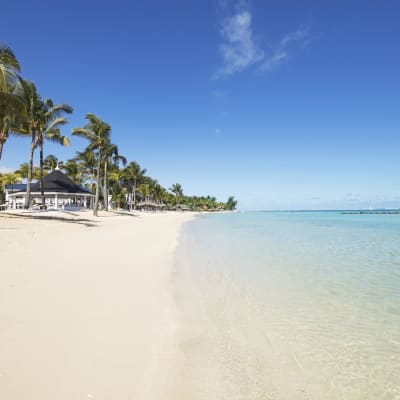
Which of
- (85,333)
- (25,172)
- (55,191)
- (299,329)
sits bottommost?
(299,329)

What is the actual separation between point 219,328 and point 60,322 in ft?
6.55

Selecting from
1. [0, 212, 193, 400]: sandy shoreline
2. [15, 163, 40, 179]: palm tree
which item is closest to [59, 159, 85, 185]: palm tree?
[15, 163, 40, 179]: palm tree

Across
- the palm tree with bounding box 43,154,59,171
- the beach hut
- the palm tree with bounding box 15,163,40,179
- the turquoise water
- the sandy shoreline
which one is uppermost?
the palm tree with bounding box 43,154,59,171

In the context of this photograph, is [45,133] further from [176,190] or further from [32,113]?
[176,190]

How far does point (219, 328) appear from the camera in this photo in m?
3.57

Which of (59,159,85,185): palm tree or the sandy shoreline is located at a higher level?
(59,159,85,185): palm tree

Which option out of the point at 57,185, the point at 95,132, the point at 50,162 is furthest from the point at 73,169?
the point at 95,132

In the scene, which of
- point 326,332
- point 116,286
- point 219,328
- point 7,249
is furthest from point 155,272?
point 7,249

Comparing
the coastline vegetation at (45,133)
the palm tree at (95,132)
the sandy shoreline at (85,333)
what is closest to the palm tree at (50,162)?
the coastline vegetation at (45,133)

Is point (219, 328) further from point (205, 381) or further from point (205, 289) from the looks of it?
point (205, 289)

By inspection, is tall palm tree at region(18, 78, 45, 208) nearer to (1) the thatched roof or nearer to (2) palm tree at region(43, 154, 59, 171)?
(1) the thatched roof

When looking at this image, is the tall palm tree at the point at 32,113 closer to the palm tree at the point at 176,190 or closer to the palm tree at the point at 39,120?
the palm tree at the point at 39,120

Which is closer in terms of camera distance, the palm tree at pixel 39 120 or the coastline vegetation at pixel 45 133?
the coastline vegetation at pixel 45 133

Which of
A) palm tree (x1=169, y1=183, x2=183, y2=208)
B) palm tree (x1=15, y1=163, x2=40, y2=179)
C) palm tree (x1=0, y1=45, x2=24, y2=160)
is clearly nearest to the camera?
palm tree (x1=0, y1=45, x2=24, y2=160)
